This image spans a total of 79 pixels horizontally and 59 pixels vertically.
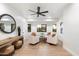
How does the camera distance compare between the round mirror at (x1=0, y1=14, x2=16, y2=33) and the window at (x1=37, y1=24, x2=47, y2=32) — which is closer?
the round mirror at (x1=0, y1=14, x2=16, y2=33)

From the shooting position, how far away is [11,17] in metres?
2.11

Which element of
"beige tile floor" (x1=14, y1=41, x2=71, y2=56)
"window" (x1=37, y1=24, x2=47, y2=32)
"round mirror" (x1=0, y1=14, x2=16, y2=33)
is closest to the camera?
"round mirror" (x1=0, y1=14, x2=16, y2=33)

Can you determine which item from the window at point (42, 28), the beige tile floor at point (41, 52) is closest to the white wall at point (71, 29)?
the beige tile floor at point (41, 52)

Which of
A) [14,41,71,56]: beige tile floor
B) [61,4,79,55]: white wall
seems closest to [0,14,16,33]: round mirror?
[14,41,71,56]: beige tile floor

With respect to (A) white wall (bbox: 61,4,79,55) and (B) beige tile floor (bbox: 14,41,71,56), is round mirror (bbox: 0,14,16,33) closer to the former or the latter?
(B) beige tile floor (bbox: 14,41,71,56)

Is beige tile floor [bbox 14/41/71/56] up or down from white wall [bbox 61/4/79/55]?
down

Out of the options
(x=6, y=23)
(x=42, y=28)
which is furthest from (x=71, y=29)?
(x=6, y=23)

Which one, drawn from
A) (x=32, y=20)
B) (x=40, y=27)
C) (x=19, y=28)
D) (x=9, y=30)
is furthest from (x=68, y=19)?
(x=9, y=30)

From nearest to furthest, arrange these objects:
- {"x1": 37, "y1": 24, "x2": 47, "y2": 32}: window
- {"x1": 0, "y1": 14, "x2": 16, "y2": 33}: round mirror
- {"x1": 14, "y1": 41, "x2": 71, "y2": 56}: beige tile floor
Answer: {"x1": 0, "y1": 14, "x2": 16, "y2": 33}: round mirror < {"x1": 37, "y1": 24, "x2": 47, "y2": 32}: window < {"x1": 14, "y1": 41, "x2": 71, "y2": 56}: beige tile floor

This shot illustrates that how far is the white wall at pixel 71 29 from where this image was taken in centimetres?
215

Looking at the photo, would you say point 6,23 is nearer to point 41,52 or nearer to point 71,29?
point 41,52

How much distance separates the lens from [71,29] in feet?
7.75

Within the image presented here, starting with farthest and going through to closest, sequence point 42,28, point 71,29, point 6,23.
A: point 71,29, point 42,28, point 6,23

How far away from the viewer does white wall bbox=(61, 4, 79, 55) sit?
2.15m
